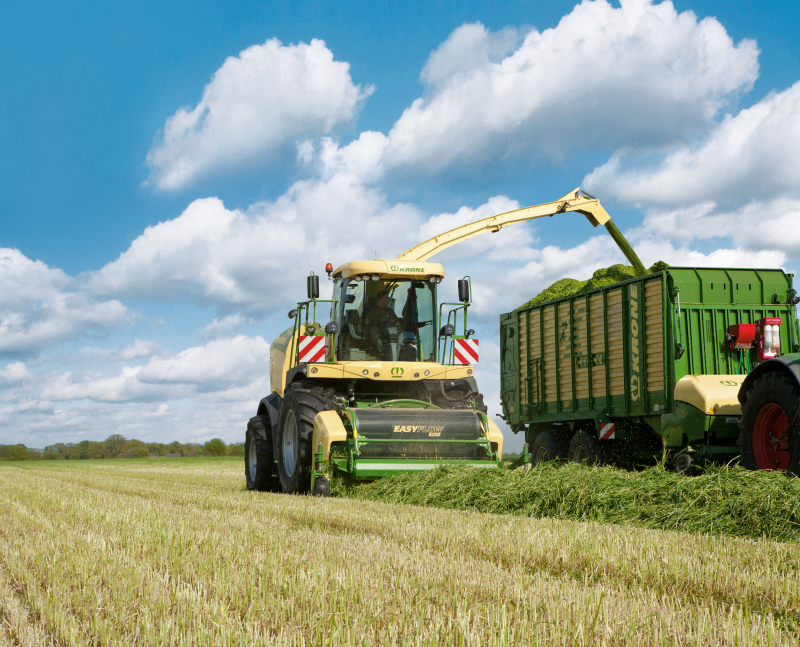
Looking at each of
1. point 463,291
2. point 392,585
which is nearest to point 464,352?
point 463,291

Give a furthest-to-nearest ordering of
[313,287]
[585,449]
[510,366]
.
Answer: [510,366]
[585,449]
[313,287]

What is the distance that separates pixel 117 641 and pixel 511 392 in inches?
439

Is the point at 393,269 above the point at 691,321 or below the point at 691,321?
above

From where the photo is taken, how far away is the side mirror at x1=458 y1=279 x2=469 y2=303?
34.6ft

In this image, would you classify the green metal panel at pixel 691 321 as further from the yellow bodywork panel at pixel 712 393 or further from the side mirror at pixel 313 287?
the side mirror at pixel 313 287

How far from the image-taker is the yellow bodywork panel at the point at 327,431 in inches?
354

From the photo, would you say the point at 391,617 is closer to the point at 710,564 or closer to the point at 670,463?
the point at 710,564

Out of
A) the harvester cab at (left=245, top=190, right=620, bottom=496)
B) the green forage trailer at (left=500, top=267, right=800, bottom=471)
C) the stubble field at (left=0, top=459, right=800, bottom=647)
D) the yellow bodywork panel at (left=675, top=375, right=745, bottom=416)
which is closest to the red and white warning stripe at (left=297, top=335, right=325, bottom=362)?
the harvester cab at (left=245, top=190, right=620, bottom=496)

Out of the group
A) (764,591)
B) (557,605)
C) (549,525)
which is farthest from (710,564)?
(549,525)

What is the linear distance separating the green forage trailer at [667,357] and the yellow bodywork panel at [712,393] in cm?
1

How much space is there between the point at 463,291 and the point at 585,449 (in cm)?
291

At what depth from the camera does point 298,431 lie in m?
9.66

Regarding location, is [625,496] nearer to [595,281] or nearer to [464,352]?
[464,352]

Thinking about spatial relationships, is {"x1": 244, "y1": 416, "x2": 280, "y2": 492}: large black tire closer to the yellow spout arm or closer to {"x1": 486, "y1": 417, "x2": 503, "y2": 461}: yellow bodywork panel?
{"x1": 486, "y1": 417, "x2": 503, "y2": 461}: yellow bodywork panel
